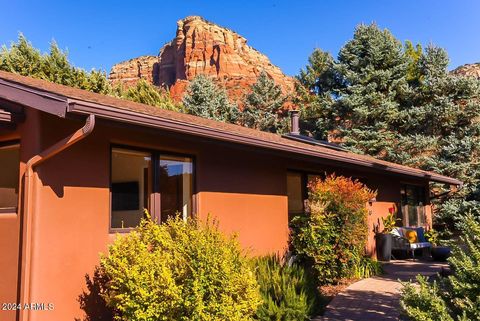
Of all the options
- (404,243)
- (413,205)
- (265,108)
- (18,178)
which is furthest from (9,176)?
(265,108)

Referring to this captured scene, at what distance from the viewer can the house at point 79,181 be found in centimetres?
464

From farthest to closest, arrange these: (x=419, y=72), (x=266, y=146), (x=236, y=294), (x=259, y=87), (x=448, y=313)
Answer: (x=259, y=87) → (x=419, y=72) → (x=266, y=146) → (x=236, y=294) → (x=448, y=313)

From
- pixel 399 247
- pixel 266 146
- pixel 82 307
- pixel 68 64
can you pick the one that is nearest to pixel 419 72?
pixel 399 247

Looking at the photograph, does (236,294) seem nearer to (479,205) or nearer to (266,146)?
(266,146)

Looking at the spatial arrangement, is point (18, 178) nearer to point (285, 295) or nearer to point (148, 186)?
point (148, 186)

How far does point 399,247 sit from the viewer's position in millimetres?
12023

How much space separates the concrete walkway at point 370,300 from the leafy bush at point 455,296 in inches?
78.1

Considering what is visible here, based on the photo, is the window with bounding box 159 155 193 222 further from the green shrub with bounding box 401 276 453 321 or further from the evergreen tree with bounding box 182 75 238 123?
the evergreen tree with bounding box 182 75 238 123

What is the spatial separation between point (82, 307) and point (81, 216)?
1.07 meters

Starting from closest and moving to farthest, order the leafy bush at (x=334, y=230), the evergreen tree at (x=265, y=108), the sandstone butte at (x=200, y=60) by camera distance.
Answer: the leafy bush at (x=334, y=230), the evergreen tree at (x=265, y=108), the sandstone butte at (x=200, y=60)

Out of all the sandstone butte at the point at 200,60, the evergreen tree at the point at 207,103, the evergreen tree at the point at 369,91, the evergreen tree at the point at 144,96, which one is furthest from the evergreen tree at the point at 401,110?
the sandstone butte at the point at 200,60

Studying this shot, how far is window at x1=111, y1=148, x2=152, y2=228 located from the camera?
5711mm

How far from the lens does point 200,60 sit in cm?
7050

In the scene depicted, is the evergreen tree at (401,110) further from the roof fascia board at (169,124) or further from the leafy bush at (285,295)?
the leafy bush at (285,295)
